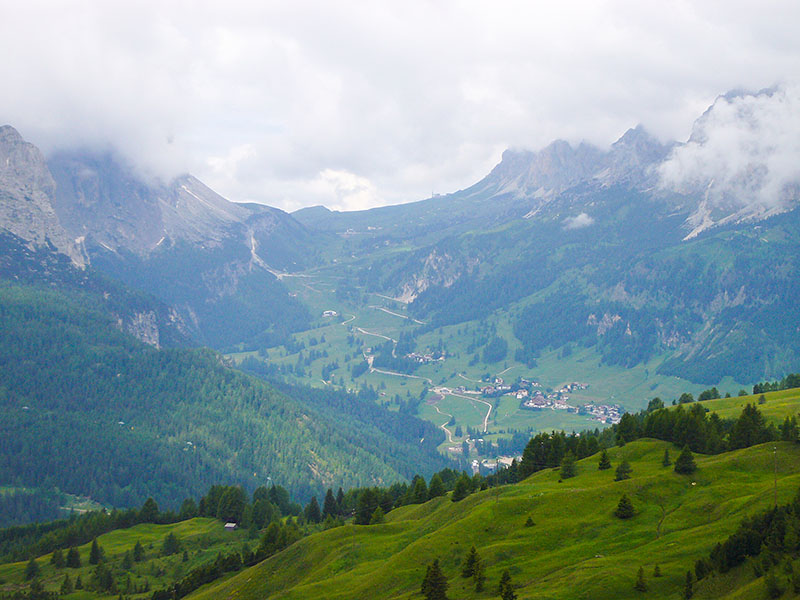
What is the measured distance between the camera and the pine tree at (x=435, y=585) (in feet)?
278

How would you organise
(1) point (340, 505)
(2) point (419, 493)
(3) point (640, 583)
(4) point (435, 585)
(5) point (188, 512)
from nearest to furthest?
(3) point (640, 583)
(4) point (435, 585)
(2) point (419, 493)
(1) point (340, 505)
(5) point (188, 512)

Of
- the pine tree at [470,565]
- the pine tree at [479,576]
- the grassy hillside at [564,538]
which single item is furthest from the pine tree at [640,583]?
the pine tree at [470,565]

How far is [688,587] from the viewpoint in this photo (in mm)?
69625

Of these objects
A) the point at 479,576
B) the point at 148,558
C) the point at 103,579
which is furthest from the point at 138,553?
the point at 479,576

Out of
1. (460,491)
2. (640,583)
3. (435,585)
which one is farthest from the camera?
(460,491)

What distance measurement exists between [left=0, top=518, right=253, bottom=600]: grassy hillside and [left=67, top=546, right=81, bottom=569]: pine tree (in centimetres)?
129

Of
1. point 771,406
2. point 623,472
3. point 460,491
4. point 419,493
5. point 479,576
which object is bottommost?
point 479,576

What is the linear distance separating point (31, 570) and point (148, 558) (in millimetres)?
22891

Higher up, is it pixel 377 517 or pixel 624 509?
pixel 377 517

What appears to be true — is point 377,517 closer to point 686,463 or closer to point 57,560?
point 686,463

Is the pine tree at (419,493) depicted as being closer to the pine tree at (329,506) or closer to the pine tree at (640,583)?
the pine tree at (329,506)

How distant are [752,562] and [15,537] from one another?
182 m

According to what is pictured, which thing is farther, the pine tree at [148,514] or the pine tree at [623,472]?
the pine tree at [148,514]

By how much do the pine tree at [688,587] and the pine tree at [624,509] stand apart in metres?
24.3
